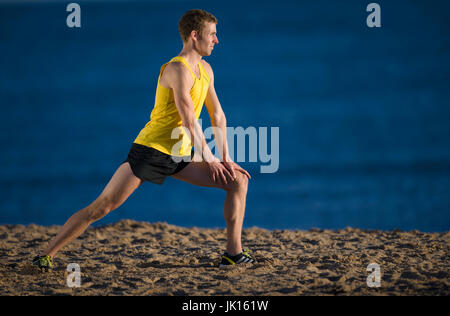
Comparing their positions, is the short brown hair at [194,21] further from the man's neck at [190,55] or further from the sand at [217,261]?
the sand at [217,261]

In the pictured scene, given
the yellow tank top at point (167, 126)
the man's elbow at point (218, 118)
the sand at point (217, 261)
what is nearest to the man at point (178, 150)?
the yellow tank top at point (167, 126)

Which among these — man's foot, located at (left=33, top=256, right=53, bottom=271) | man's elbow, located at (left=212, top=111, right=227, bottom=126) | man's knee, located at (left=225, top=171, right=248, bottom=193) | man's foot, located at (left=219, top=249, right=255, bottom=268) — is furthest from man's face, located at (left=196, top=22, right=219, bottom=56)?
man's foot, located at (left=33, top=256, right=53, bottom=271)

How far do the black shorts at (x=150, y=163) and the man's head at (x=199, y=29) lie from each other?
0.70 meters

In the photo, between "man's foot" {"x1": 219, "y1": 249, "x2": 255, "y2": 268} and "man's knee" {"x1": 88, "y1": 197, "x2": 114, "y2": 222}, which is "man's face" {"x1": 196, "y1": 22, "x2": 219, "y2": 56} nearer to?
"man's knee" {"x1": 88, "y1": 197, "x2": 114, "y2": 222}

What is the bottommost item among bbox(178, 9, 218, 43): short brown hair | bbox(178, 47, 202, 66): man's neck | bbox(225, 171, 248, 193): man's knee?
bbox(225, 171, 248, 193): man's knee

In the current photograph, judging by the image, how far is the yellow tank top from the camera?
3266 millimetres

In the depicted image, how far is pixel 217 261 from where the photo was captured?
3707 millimetres

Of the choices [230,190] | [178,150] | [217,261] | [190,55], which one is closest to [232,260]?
[217,261]

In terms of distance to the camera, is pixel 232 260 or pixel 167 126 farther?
pixel 232 260

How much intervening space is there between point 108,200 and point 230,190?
2.48 ft

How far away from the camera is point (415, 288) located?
2.87m

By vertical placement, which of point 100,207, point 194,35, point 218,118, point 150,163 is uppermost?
point 194,35

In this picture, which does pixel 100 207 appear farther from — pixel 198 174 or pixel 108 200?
pixel 198 174
